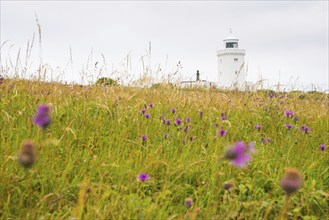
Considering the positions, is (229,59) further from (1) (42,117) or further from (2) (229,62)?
(1) (42,117)

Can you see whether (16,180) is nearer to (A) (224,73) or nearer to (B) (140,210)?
(B) (140,210)

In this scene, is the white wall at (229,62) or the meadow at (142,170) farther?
the white wall at (229,62)

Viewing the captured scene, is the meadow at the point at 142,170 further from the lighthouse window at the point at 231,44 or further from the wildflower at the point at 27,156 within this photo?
the lighthouse window at the point at 231,44

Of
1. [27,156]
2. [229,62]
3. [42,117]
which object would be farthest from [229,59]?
[27,156]

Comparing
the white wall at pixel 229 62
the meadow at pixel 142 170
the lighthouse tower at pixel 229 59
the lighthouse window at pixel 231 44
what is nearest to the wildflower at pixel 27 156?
the meadow at pixel 142 170

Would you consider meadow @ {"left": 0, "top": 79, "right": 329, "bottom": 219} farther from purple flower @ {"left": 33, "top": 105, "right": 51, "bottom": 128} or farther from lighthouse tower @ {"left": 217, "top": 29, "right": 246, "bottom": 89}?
lighthouse tower @ {"left": 217, "top": 29, "right": 246, "bottom": 89}

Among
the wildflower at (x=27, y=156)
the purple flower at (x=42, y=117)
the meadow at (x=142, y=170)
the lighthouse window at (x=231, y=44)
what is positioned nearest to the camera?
the wildflower at (x=27, y=156)

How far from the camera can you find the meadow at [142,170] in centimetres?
195

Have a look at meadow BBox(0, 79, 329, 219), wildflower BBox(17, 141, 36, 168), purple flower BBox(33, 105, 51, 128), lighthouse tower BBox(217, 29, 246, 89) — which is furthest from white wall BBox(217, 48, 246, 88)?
wildflower BBox(17, 141, 36, 168)

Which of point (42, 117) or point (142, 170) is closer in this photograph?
point (42, 117)

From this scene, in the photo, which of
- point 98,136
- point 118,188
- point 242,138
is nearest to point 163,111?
point 242,138

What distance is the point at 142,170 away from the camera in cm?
244

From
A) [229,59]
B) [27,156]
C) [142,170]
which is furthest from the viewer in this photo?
[229,59]

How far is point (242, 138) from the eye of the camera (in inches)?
144
